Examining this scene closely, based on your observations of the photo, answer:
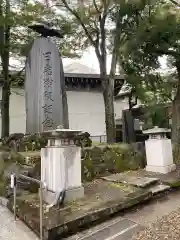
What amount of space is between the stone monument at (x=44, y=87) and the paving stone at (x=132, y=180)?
2.53 metres

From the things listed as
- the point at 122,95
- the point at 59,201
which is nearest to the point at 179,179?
the point at 59,201

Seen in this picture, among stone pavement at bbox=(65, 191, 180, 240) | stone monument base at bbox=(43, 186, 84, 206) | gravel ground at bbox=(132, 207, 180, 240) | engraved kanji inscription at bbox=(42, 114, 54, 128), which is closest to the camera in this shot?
gravel ground at bbox=(132, 207, 180, 240)

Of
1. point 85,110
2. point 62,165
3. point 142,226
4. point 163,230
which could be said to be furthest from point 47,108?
Answer: point 85,110

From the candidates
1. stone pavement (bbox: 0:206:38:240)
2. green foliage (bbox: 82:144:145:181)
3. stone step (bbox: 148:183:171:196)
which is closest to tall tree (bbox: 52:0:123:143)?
green foliage (bbox: 82:144:145:181)

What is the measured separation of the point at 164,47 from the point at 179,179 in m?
5.60

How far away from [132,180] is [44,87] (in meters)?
4.08

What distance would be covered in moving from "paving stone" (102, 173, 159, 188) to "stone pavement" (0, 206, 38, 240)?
2.98 metres

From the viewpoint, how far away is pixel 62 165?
493 cm

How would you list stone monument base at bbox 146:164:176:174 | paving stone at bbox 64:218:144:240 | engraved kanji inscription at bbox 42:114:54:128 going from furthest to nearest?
stone monument base at bbox 146:164:176:174, engraved kanji inscription at bbox 42:114:54:128, paving stone at bbox 64:218:144:240

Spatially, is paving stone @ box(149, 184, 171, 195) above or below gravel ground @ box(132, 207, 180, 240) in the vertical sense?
above

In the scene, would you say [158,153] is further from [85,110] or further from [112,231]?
[85,110]

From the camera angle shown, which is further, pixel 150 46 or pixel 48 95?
pixel 150 46

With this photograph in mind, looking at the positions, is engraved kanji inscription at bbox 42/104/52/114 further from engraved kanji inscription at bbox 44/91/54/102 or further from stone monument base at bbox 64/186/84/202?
stone monument base at bbox 64/186/84/202

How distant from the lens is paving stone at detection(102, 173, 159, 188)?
6176 mm
